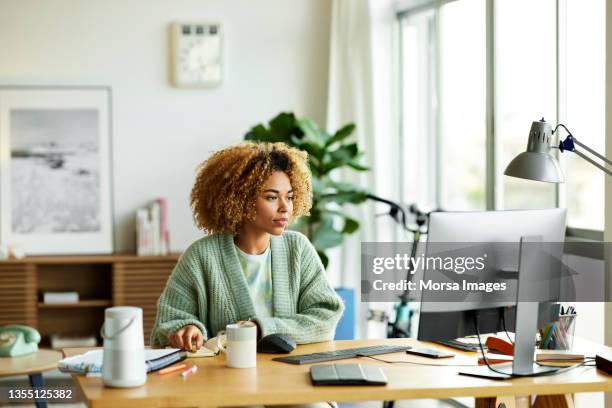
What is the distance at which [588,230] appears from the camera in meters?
3.48

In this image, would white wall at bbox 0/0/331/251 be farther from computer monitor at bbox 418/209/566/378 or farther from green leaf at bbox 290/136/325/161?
computer monitor at bbox 418/209/566/378

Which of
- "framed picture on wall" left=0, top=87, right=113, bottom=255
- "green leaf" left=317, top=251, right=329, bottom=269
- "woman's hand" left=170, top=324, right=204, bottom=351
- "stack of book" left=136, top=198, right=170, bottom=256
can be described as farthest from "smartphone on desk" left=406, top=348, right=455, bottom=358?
"framed picture on wall" left=0, top=87, right=113, bottom=255

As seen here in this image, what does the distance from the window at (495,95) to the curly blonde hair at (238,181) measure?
131 cm

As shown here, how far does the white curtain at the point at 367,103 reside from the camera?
5086mm

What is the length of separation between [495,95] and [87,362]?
260 cm

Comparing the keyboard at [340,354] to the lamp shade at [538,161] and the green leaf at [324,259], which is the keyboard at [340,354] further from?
the green leaf at [324,259]

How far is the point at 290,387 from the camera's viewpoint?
2047 mm

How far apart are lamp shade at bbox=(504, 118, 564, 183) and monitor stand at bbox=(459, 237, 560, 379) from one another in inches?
9.5

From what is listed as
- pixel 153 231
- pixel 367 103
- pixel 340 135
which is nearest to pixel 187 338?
pixel 340 135

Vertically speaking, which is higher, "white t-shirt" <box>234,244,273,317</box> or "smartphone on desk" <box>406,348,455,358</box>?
"white t-shirt" <box>234,244,273,317</box>

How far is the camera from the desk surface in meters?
3.54

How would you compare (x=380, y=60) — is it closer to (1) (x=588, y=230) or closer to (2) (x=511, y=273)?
(1) (x=588, y=230)

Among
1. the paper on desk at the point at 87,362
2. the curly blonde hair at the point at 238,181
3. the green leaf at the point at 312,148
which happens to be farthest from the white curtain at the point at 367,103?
the paper on desk at the point at 87,362

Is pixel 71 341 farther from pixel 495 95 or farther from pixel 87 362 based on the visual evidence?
pixel 87 362
